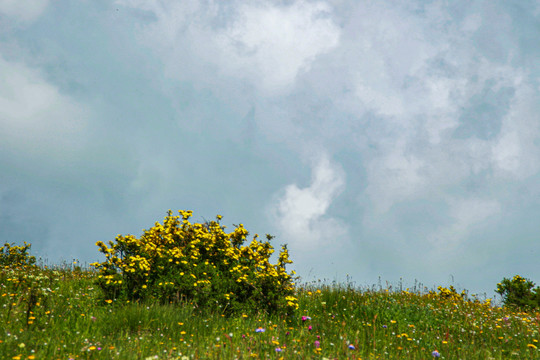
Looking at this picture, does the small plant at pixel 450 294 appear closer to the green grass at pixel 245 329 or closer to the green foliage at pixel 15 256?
the green grass at pixel 245 329

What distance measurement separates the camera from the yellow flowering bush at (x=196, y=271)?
26.2 ft

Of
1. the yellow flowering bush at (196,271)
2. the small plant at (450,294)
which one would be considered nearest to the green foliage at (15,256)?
the yellow flowering bush at (196,271)

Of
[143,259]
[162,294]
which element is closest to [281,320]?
[162,294]

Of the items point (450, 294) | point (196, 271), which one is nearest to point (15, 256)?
point (196, 271)

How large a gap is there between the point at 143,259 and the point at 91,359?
3443mm

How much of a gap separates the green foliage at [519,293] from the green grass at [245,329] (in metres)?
4.64

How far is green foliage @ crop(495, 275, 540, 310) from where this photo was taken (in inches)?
571

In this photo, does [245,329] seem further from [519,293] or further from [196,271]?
[519,293]

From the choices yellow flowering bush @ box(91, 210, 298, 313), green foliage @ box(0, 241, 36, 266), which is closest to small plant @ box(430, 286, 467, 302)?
yellow flowering bush @ box(91, 210, 298, 313)

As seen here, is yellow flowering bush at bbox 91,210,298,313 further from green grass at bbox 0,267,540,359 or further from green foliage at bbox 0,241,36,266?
green foliage at bbox 0,241,36,266

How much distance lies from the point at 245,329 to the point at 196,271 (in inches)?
83.8

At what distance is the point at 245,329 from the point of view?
6.54 m

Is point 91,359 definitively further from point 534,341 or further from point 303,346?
point 534,341

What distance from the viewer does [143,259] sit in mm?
A: 8008
